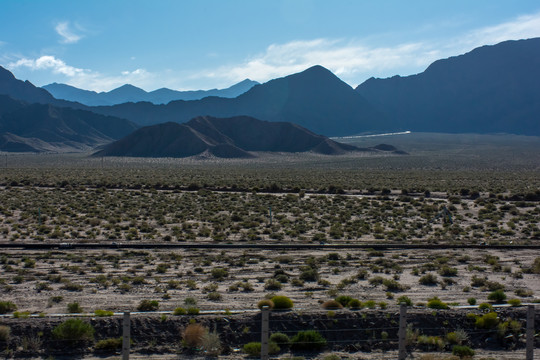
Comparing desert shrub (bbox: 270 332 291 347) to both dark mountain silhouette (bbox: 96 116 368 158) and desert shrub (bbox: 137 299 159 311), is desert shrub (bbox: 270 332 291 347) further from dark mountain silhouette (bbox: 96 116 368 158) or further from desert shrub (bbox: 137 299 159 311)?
dark mountain silhouette (bbox: 96 116 368 158)

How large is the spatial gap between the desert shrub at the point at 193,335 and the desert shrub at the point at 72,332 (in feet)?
6.18

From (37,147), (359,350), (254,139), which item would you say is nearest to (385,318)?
(359,350)

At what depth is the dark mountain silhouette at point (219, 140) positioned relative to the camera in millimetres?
155250

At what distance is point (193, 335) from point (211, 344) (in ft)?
1.75

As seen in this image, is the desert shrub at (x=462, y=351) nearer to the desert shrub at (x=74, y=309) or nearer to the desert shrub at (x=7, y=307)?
the desert shrub at (x=74, y=309)

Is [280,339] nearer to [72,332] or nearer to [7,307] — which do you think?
[72,332]

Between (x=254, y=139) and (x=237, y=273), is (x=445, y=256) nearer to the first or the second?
(x=237, y=273)

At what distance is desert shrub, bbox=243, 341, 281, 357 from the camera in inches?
385

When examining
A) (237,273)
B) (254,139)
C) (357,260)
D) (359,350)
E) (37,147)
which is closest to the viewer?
(359,350)

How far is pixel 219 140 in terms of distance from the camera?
6550 inches

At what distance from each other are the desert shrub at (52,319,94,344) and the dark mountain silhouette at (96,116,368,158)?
456 ft

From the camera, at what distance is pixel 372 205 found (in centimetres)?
3888

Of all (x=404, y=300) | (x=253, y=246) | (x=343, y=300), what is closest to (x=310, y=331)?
(x=343, y=300)

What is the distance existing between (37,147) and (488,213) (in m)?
190
